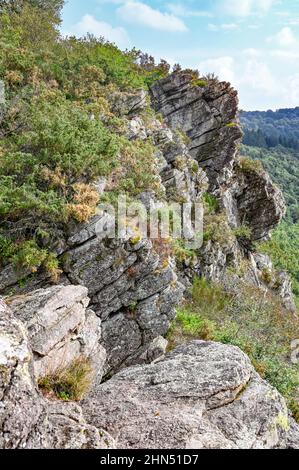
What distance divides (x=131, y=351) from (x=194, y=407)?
690 cm

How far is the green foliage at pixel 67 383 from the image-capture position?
677cm

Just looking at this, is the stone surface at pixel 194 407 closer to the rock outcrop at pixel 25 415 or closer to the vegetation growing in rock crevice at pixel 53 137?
the rock outcrop at pixel 25 415

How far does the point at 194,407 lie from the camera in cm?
659

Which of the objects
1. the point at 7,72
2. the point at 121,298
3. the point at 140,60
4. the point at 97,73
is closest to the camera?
the point at 121,298

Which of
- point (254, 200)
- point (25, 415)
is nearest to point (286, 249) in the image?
point (254, 200)

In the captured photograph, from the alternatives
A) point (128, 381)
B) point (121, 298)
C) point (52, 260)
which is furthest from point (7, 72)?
point (128, 381)

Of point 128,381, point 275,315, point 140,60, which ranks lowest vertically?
point 275,315

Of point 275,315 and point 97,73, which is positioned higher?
point 97,73

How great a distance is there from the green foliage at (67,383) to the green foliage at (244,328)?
713 centimetres

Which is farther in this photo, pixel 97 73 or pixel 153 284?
pixel 97 73

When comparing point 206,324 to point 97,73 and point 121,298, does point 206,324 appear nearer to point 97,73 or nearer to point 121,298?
point 121,298

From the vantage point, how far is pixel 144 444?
18.4 ft

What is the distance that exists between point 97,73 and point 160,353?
743 inches

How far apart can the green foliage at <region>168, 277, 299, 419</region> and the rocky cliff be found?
1.53 m
